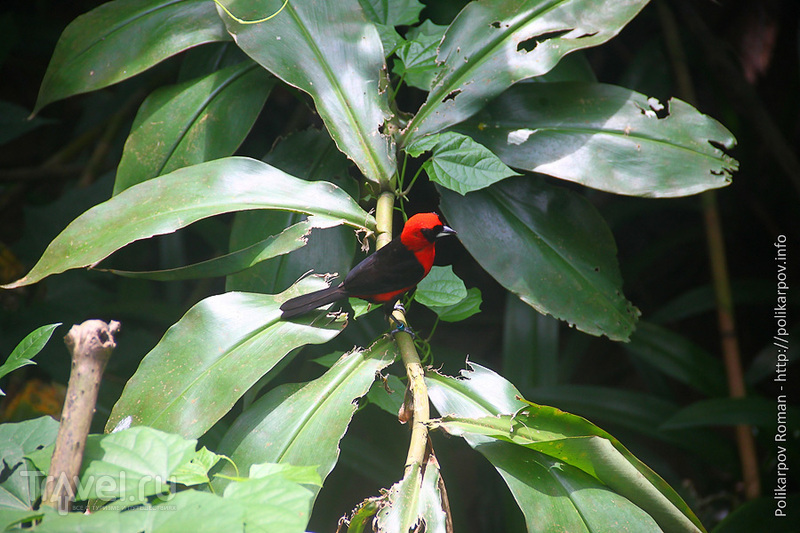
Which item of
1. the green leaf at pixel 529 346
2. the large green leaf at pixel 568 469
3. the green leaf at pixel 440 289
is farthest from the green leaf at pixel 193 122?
the green leaf at pixel 529 346

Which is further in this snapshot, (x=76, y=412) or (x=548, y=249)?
(x=548, y=249)

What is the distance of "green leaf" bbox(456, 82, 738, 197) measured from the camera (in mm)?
1069

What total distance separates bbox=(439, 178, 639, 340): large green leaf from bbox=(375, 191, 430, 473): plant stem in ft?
0.53

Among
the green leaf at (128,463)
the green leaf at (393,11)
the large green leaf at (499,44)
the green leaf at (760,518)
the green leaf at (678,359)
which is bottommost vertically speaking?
the green leaf at (760,518)

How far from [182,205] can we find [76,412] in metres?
0.43

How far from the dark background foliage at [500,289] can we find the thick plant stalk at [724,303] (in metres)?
0.04

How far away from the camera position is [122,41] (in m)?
1.21

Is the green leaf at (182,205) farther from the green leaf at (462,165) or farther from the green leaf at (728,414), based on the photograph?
the green leaf at (728,414)

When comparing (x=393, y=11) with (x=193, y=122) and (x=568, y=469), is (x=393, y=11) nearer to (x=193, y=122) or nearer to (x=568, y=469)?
(x=193, y=122)

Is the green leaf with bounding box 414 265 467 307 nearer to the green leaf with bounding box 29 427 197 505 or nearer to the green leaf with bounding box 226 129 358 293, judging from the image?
the green leaf with bounding box 226 129 358 293

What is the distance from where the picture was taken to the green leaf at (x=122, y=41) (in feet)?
3.89

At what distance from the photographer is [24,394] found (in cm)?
160

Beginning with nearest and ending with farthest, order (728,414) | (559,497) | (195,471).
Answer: (195,471) → (559,497) → (728,414)

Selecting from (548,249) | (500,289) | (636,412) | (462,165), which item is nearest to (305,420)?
(462,165)
